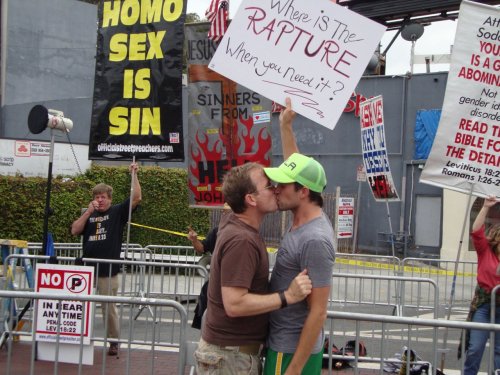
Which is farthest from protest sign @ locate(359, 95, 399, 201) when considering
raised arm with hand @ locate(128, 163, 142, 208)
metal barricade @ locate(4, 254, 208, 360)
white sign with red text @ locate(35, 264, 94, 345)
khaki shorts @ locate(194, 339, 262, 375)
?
khaki shorts @ locate(194, 339, 262, 375)

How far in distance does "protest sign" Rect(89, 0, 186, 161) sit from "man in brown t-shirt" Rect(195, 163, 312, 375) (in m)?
4.59

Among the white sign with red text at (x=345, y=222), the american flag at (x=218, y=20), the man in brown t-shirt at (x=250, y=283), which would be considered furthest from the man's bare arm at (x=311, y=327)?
the white sign with red text at (x=345, y=222)

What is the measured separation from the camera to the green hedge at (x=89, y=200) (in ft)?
55.4

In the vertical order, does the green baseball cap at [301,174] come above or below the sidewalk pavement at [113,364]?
above

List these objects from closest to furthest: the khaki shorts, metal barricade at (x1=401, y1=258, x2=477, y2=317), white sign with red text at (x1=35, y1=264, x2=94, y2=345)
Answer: the khaki shorts < white sign with red text at (x1=35, y1=264, x2=94, y2=345) < metal barricade at (x1=401, y1=258, x2=477, y2=317)

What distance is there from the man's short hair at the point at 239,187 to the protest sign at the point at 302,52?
48.6 inches

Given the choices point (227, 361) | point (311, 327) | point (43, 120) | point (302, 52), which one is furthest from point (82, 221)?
point (311, 327)

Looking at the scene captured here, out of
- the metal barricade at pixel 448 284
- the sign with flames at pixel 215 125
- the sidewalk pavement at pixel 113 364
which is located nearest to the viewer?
the sidewalk pavement at pixel 113 364

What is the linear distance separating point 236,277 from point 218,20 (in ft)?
15.9

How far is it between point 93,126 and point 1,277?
2.29 metres

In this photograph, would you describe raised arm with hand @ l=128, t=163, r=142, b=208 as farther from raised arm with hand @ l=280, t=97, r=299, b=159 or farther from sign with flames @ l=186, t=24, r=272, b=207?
raised arm with hand @ l=280, t=97, r=299, b=159

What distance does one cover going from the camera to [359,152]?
26.6 meters

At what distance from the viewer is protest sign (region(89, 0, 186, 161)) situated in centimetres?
832

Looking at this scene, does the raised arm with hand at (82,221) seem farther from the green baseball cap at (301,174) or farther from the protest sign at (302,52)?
the green baseball cap at (301,174)
